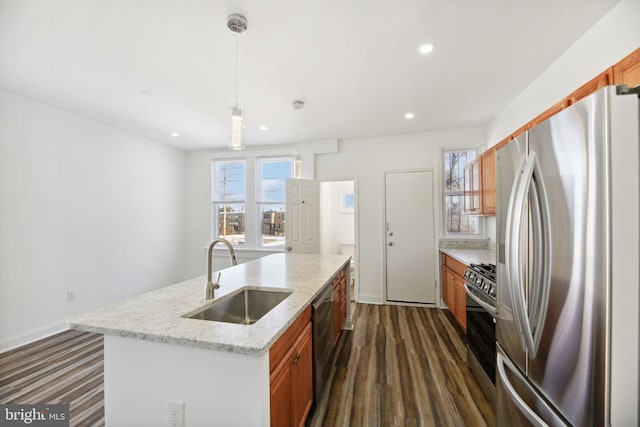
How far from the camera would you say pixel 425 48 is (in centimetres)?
208

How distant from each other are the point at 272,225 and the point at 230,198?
3.43ft

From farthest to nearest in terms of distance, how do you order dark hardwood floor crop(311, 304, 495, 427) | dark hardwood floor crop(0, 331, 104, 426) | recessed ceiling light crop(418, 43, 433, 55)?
recessed ceiling light crop(418, 43, 433, 55)
dark hardwood floor crop(0, 331, 104, 426)
dark hardwood floor crop(311, 304, 495, 427)

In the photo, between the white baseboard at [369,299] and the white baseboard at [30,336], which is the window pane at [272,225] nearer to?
the white baseboard at [369,299]

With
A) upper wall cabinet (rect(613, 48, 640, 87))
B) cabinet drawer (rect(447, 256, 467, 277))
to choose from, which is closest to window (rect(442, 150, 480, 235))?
cabinet drawer (rect(447, 256, 467, 277))

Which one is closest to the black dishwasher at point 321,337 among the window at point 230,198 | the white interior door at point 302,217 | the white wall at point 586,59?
the white interior door at point 302,217

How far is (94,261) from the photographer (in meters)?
3.59

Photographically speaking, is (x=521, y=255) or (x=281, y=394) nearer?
(x=521, y=255)

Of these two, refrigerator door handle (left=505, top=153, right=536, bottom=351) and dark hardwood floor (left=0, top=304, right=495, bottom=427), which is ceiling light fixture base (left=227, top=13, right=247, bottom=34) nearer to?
refrigerator door handle (left=505, top=153, right=536, bottom=351)

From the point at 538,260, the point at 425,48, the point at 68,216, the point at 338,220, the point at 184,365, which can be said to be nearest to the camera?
the point at 538,260

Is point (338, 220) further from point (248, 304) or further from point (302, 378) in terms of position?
point (302, 378)

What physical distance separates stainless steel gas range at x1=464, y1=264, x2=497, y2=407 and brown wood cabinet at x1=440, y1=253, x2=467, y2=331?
590 millimetres

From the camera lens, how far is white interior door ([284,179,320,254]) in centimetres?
416

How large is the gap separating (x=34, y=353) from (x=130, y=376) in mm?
2639

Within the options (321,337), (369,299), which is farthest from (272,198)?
(321,337)
